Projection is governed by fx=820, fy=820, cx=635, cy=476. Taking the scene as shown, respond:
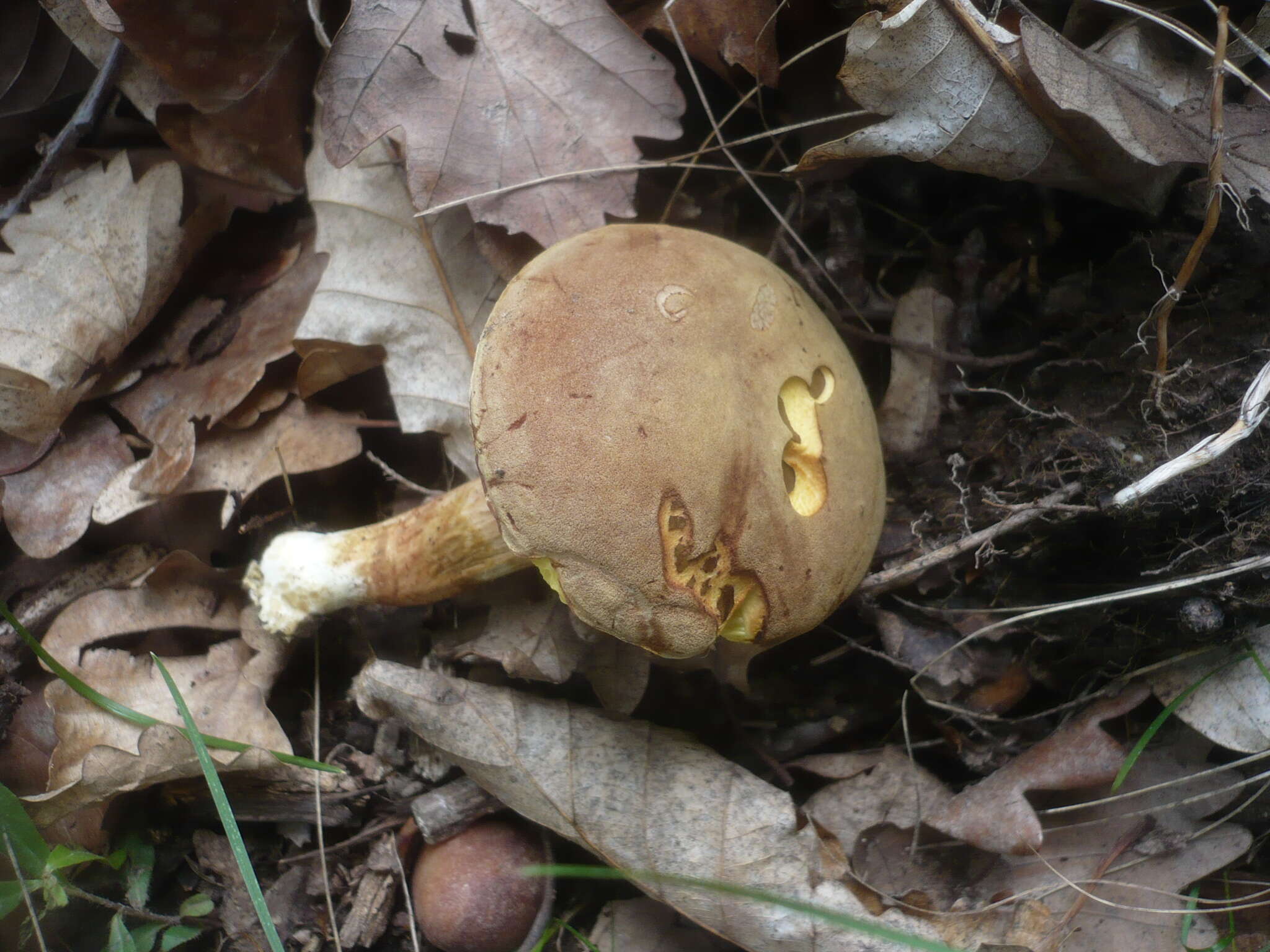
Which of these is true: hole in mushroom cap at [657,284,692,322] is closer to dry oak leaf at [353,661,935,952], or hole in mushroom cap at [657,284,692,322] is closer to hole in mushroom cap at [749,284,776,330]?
hole in mushroom cap at [749,284,776,330]

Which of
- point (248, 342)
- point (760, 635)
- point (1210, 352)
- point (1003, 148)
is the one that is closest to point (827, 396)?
point (760, 635)

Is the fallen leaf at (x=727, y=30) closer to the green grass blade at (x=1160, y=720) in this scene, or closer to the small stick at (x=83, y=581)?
the green grass blade at (x=1160, y=720)

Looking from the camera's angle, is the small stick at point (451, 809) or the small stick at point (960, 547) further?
the small stick at point (451, 809)

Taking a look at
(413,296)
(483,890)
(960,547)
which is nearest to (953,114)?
(960,547)

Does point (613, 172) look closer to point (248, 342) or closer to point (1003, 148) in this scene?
point (1003, 148)

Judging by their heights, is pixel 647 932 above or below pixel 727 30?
below

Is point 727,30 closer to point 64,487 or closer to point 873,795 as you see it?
point 873,795

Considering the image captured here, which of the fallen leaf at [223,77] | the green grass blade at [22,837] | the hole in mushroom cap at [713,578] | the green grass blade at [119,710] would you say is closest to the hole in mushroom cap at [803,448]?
the hole in mushroom cap at [713,578]
